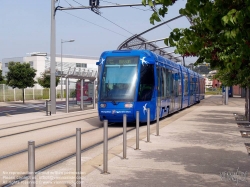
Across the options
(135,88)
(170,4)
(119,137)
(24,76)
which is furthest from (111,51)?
(24,76)

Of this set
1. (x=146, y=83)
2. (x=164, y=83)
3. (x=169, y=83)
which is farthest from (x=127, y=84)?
(x=169, y=83)

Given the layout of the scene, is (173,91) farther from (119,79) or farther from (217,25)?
(217,25)

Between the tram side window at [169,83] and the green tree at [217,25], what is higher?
the green tree at [217,25]

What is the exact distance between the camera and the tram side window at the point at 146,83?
15883mm

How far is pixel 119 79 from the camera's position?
52.1 ft

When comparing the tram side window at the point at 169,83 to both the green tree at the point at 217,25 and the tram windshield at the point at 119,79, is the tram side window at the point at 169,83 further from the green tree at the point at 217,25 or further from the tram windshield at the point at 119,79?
the green tree at the point at 217,25

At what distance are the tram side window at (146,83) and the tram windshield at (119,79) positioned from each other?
292 mm

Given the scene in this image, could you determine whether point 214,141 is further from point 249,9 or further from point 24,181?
point 249,9

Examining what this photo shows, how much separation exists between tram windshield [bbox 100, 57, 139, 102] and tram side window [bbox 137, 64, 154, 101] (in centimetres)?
29

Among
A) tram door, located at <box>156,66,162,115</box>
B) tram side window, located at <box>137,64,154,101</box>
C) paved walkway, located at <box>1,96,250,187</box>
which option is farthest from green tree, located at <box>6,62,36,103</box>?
paved walkway, located at <box>1,96,250,187</box>

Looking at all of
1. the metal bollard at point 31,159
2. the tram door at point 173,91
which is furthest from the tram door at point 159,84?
the metal bollard at point 31,159

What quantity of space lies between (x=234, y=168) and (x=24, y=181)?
3967 mm

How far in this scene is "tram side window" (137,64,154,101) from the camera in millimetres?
15883

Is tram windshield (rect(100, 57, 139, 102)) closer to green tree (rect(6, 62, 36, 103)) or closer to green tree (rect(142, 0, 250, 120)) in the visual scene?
green tree (rect(142, 0, 250, 120))
